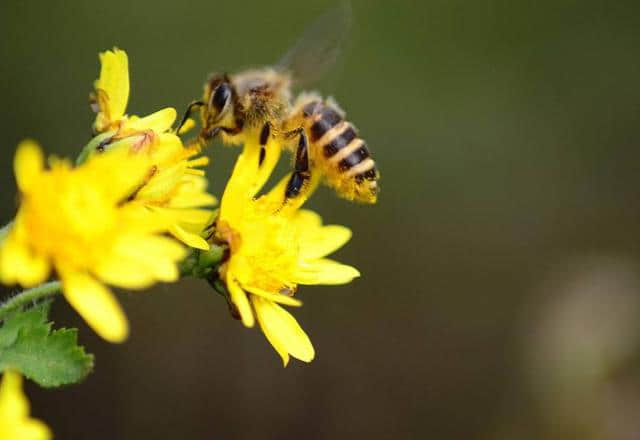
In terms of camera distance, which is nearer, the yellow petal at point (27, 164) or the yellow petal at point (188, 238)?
the yellow petal at point (27, 164)

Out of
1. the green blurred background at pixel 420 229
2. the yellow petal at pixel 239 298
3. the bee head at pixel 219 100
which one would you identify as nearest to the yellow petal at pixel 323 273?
the yellow petal at pixel 239 298

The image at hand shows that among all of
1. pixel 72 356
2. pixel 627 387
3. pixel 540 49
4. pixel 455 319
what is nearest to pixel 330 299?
pixel 455 319

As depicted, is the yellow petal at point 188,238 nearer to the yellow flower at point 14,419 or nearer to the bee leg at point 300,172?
the bee leg at point 300,172

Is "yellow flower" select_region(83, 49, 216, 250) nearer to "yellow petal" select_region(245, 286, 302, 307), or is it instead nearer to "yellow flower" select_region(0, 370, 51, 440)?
"yellow petal" select_region(245, 286, 302, 307)

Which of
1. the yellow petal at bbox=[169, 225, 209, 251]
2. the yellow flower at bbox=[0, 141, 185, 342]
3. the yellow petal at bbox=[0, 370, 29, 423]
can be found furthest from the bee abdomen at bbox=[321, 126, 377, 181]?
the yellow petal at bbox=[0, 370, 29, 423]

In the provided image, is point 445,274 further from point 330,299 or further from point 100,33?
point 100,33

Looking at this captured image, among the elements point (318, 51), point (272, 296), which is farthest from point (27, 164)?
point (318, 51)
